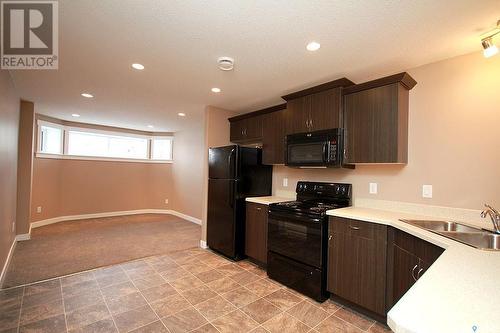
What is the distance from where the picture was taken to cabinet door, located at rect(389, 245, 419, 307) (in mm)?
1782

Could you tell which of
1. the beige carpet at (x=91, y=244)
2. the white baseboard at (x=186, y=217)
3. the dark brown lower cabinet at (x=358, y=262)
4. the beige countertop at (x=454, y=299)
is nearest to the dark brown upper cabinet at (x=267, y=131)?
the dark brown lower cabinet at (x=358, y=262)

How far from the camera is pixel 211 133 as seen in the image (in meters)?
3.95

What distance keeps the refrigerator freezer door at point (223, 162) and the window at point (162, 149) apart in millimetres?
3541

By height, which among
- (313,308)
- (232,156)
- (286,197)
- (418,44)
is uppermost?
(418,44)

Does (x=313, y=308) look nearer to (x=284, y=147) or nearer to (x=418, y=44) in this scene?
(x=284, y=147)

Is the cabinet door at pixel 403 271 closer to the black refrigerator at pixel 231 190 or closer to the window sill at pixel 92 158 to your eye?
the black refrigerator at pixel 231 190

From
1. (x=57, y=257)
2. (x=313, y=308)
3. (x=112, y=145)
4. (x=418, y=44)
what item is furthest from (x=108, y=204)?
(x=418, y=44)

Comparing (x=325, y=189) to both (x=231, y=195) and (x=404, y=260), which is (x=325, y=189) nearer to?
(x=404, y=260)

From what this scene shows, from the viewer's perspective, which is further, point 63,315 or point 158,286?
point 158,286

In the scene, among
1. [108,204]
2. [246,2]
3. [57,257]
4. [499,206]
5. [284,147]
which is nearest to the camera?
[246,2]

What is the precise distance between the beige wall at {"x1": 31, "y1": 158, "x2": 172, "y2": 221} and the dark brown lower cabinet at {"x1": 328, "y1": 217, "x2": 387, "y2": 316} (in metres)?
5.54

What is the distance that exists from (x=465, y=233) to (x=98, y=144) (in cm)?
716

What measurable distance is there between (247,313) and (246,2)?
8.30 feet

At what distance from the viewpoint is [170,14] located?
163cm
